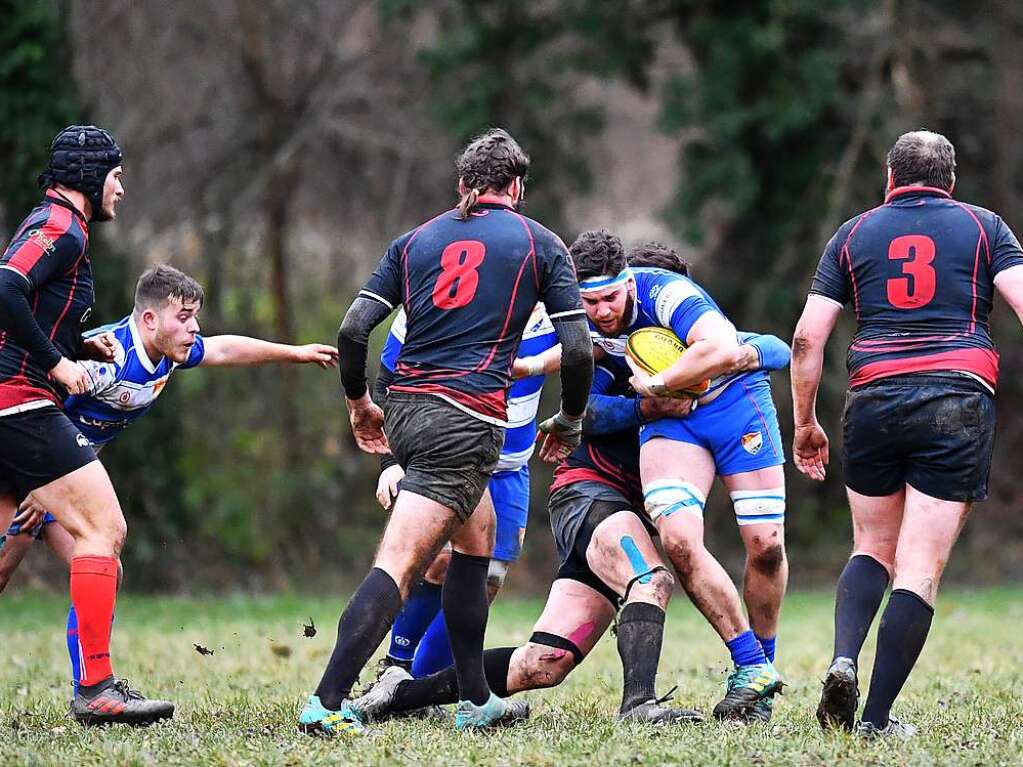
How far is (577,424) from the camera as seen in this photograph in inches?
220

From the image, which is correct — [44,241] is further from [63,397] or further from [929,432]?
[929,432]

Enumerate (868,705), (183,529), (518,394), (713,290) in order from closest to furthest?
(868,705)
(518,394)
(183,529)
(713,290)

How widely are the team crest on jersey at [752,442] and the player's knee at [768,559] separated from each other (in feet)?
1.34

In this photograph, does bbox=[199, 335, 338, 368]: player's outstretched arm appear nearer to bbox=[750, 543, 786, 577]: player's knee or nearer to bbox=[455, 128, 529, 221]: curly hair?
bbox=[455, 128, 529, 221]: curly hair

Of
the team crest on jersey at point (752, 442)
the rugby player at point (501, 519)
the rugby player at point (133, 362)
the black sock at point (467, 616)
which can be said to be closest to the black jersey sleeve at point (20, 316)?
the rugby player at point (133, 362)

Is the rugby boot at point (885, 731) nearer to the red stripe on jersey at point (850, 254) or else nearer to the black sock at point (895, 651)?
the black sock at point (895, 651)

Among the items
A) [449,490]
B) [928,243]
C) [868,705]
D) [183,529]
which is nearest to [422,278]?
[449,490]

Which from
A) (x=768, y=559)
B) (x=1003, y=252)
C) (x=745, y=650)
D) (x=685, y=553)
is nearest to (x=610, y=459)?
(x=685, y=553)

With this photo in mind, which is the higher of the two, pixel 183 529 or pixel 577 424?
pixel 577 424

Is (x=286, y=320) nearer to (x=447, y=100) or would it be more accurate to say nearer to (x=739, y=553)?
(x=447, y=100)

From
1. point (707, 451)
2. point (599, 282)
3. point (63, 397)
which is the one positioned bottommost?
point (707, 451)

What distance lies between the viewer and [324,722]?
5.11 metres

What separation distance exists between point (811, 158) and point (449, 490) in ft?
40.9

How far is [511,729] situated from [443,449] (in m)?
1.21
